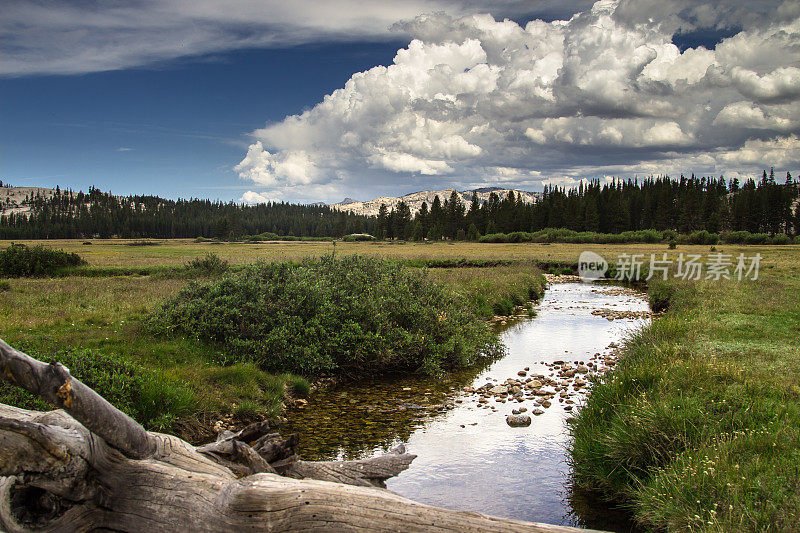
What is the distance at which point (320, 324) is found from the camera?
15539 mm

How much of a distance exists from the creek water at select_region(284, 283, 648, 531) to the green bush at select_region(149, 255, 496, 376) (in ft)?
3.04

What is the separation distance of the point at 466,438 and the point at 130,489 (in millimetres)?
7378

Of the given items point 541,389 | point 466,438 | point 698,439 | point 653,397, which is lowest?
point 466,438

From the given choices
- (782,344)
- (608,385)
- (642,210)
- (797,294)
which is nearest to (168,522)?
(608,385)

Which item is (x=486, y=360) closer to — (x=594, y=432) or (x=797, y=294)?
(x=594, y=432)

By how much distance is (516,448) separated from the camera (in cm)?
1037

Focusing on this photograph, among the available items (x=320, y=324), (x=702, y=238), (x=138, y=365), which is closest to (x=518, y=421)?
(x=320, y=324)

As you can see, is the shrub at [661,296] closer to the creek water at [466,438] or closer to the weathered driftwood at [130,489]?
the creek water at [466,438]

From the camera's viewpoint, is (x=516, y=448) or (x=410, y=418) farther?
(x=410, y=418)

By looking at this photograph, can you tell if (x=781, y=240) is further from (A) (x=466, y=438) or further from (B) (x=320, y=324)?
(A) (x=466, y=438)

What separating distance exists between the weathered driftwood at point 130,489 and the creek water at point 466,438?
407 centimetres

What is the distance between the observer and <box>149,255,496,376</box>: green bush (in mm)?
14935

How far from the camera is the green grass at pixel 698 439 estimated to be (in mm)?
5758

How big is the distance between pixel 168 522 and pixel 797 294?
29.2 meters
